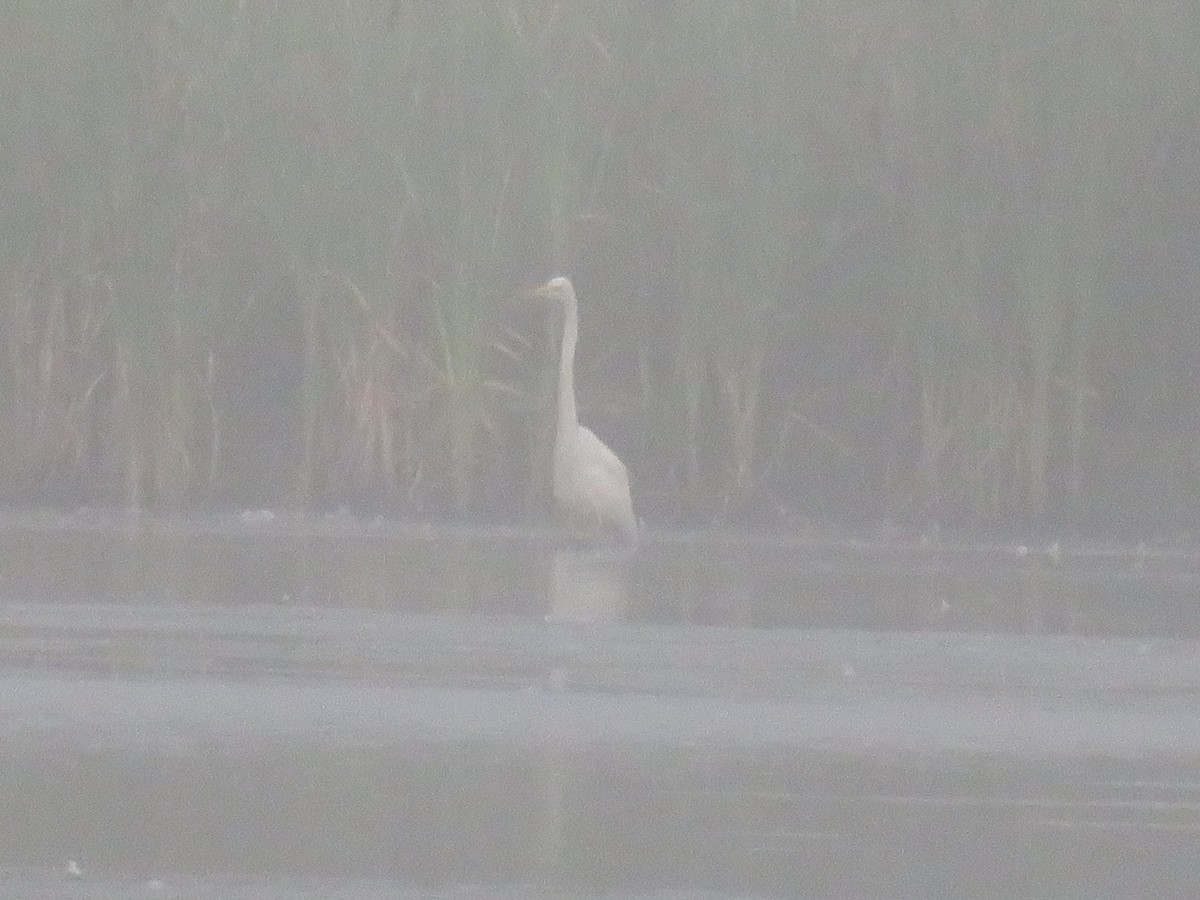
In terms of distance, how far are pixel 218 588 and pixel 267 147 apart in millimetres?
4305

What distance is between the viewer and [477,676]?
9.83m

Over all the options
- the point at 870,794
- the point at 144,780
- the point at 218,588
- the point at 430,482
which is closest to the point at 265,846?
A: the point at 144,780

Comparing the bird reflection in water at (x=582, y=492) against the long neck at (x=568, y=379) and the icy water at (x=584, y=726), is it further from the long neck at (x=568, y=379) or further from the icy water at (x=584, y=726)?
the icy water at (x=584, y=726)

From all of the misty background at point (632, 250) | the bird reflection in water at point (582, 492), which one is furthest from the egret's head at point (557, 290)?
the misty background at point (632, 250)

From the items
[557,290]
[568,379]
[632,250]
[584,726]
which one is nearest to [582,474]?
[568,379]

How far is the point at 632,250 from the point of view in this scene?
16375 millimetres

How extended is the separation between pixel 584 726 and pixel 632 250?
770cm

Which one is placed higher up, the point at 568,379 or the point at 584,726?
the point at 568,379

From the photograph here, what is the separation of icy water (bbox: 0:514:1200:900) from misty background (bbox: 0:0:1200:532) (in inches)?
74.7

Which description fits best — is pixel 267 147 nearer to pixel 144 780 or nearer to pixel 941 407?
pixel 941 407

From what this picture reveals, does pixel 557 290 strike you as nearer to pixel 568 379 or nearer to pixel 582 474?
pixel 568 379

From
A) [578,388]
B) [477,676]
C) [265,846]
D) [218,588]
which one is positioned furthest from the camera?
[578,388]

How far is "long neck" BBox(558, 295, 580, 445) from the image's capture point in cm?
1510

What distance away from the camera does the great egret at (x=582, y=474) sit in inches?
575
